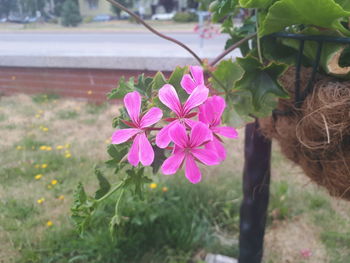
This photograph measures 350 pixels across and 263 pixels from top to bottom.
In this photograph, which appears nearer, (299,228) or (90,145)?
(299,228)

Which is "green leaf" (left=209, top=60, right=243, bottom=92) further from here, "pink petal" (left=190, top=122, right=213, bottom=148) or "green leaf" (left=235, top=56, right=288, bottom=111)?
"pink petal" (left=190, top=122, right=213, bottom=148)

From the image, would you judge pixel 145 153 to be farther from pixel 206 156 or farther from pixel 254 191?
pixel 254 191

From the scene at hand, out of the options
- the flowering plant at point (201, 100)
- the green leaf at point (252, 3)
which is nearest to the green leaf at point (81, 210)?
the flowering plant at point (201, 100)

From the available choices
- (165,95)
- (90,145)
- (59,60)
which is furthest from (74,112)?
(165,95)

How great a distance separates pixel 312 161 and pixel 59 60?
2.44 meters

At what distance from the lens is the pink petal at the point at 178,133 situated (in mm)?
283

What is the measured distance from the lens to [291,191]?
1.59 metres

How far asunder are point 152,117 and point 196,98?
0.14 feet

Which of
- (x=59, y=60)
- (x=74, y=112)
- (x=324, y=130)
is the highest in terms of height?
(x=324, y=130)

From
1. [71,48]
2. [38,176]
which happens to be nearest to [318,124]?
[38,176]

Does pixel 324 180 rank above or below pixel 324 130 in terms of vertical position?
below

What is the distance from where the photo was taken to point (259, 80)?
1.47ft

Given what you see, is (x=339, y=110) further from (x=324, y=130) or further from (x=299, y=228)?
(x=299, y=228)

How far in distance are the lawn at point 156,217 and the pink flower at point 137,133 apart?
0.67m
